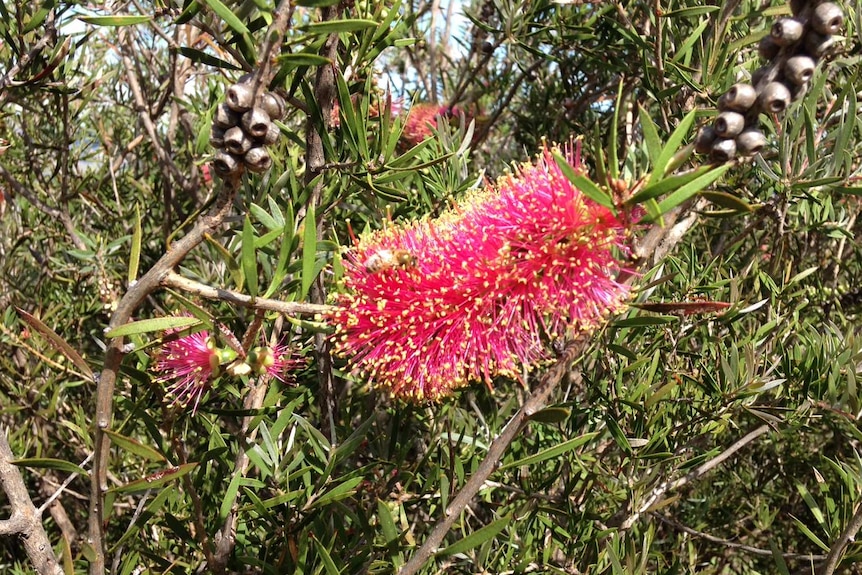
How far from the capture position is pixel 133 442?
706 millimetres

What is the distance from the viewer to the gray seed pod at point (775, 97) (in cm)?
62

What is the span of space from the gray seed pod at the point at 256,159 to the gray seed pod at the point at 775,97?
49 centimetres

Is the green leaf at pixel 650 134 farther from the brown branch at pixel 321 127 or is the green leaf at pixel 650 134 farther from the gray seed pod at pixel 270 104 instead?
the brown branch at pixel 321 127

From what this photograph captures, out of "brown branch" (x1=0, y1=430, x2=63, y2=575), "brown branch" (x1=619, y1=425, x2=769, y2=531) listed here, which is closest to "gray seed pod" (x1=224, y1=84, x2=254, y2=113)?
"brown branch" (x1=0, y1=430, x2=63, y2=575)

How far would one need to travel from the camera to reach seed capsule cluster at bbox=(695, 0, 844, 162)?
24.0 inches

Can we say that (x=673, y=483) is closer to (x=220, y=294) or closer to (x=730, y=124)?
(x=730, y=124)

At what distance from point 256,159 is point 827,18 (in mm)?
543

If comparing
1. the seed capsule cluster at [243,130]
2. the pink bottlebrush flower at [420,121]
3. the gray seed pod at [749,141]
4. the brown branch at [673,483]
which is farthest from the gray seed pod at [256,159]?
the pink bottlebrush flower at [420,121]

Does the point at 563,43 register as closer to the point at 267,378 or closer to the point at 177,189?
the point at 267,378

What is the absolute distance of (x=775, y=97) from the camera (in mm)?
622

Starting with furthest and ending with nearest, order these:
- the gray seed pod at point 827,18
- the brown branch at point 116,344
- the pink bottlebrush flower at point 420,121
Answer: the pink bottlebrush flower at point 420,121, the brown branch at point 116,344, the gray seed pod at point 827,18

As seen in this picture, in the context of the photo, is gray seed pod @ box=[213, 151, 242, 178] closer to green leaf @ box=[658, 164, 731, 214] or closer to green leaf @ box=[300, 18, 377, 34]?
green leaf @ box=[300, 18, 377, 34]

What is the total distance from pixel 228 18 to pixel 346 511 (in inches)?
30.8

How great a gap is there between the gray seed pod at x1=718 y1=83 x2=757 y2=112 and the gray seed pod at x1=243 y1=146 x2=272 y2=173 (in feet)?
1.52
